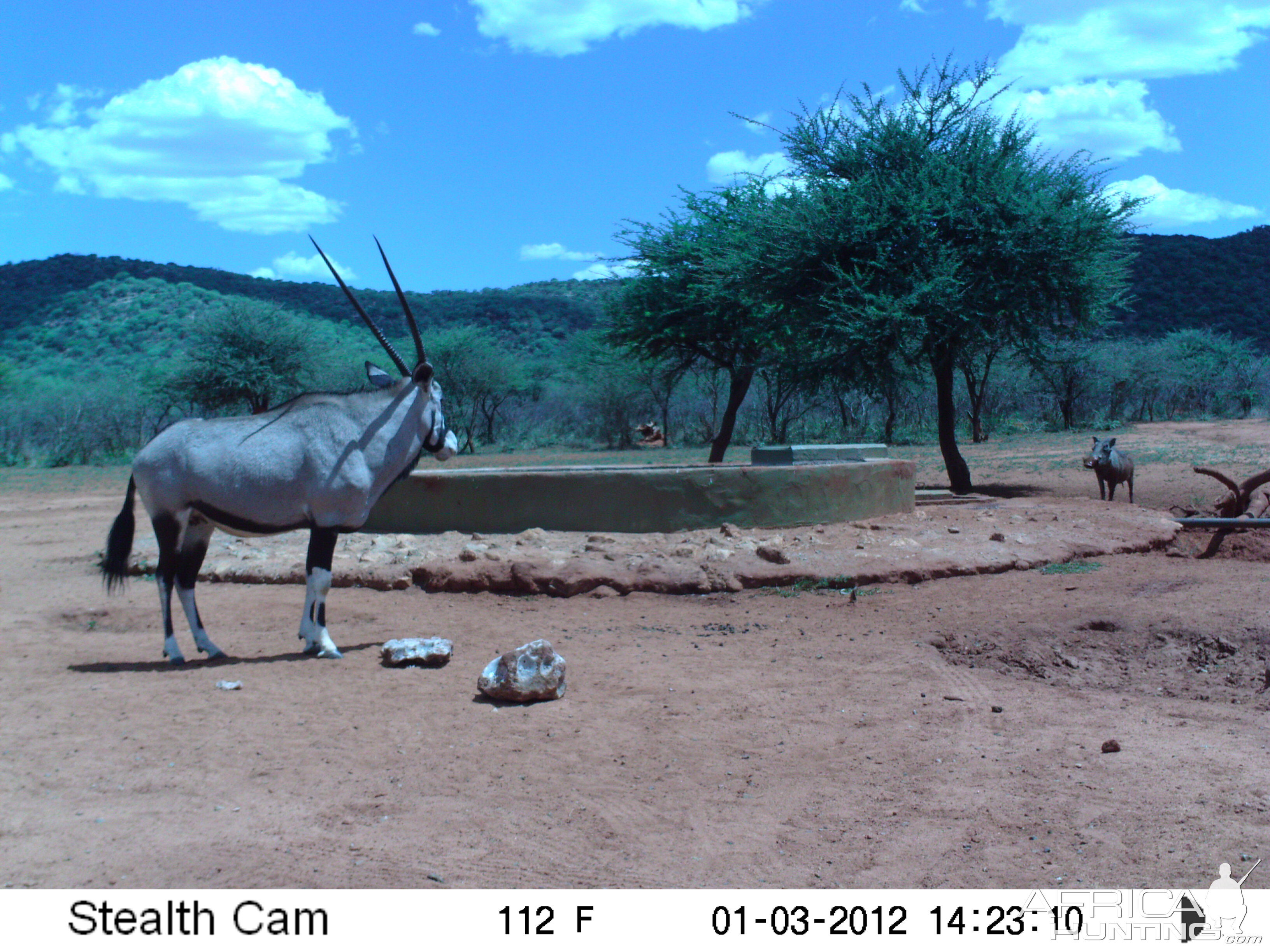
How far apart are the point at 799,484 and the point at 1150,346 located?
35.8 metres

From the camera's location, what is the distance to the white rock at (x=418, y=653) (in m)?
6.39

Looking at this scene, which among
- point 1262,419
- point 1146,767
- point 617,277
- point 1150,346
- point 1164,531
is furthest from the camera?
point 1150,346

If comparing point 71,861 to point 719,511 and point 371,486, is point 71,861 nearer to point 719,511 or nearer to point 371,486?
point 371,486

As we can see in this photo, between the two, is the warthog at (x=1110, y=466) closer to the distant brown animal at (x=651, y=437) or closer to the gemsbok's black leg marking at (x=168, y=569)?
the gemsbok's black leg marking at (x=168, y=569)

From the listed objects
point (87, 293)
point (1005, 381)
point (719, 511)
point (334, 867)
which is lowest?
point (334, 867)

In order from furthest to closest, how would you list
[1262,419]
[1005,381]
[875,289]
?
[1005,381] < [1262,419] < [875,289]

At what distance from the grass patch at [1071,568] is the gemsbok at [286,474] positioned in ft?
17.9

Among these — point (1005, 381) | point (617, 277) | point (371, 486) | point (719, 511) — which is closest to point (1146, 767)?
point (371, 486)

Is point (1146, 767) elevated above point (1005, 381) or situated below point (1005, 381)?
below

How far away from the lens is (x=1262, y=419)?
2948 centimetres

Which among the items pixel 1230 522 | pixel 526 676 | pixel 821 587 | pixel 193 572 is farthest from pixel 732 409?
pixel 526 676

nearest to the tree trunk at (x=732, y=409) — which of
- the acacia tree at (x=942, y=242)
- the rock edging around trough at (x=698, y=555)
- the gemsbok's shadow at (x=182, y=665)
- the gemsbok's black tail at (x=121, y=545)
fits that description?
the acacia tree at (x=942, y=242)

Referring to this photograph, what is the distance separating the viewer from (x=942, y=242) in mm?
14859

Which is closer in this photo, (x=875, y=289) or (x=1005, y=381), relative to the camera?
(x=875, y=289)
